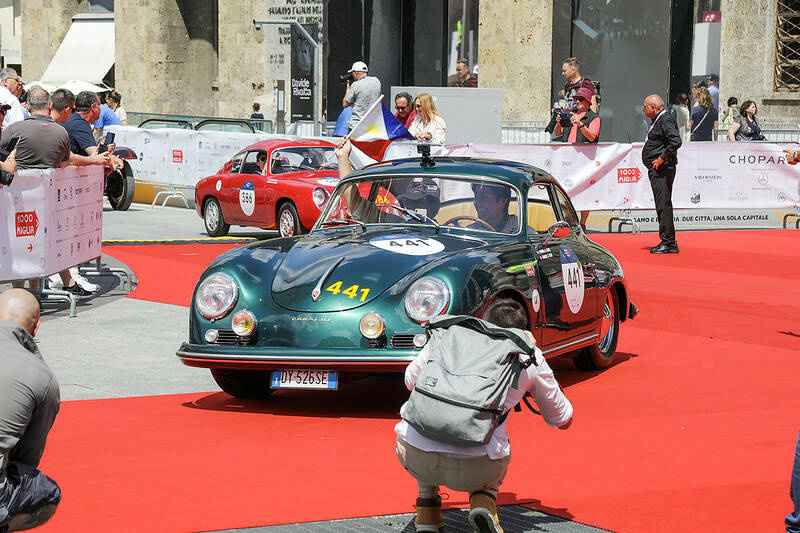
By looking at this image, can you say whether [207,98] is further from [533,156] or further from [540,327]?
[540,327]

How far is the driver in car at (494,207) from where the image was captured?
27.7ft

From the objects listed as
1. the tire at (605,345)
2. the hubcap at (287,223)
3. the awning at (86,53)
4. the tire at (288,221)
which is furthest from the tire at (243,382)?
the awning at (86,53)

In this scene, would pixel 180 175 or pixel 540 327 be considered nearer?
pixel 540 327

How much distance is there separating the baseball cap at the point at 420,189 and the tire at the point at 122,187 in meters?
14.6

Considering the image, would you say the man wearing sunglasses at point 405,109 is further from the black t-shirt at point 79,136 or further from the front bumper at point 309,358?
the front bumper at point 309,358

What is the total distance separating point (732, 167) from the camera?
20.6 metres

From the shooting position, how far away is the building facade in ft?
76.1

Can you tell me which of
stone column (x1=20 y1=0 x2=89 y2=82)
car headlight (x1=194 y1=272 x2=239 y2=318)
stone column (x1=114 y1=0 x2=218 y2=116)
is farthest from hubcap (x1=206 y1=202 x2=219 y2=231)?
stone column (x1=20 y1=0 x2=89 y2=82)

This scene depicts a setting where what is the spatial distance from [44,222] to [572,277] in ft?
16.0

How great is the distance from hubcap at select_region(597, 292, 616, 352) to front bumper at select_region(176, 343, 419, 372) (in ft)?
7.92

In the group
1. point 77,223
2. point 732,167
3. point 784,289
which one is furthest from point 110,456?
point 732,167

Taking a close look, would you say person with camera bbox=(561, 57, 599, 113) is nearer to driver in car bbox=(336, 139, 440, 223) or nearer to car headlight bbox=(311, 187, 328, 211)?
car headlight bbox=(311, 187, 328, 211)

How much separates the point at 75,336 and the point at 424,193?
11.1 feet

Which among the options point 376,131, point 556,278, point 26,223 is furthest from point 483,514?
point 376,131
